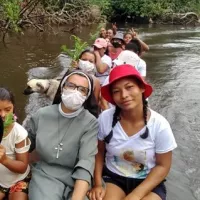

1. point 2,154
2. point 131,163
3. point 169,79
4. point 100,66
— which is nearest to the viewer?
point 2,154

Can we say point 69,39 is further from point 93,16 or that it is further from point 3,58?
point 93,16

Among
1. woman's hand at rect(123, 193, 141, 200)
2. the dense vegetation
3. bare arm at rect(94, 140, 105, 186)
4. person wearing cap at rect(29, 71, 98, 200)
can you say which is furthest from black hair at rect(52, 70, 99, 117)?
the dense vegetation

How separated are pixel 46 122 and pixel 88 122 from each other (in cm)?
35

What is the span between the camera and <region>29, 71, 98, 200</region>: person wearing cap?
282 cm

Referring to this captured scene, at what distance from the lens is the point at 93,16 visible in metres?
26.0

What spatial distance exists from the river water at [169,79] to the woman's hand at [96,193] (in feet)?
5.35

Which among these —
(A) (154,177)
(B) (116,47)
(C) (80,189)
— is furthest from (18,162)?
(B) (116,47)

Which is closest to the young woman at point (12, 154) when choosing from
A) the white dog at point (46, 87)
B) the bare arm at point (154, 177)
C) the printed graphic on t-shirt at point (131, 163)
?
the printed graphic on t-shirt at point (131, 163)

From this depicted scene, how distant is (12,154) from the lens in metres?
2.89

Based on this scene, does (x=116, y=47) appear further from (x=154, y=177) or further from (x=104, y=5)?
(x=104, y=5)

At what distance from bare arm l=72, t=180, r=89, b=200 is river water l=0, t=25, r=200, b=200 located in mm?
1869

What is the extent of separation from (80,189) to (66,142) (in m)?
0.40

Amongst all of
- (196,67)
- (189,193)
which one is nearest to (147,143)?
(189,193)

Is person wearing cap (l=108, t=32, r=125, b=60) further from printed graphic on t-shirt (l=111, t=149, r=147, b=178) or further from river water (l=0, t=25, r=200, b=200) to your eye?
printed graphic on t-shirt (l=111, t=149, r=147, b=178)
